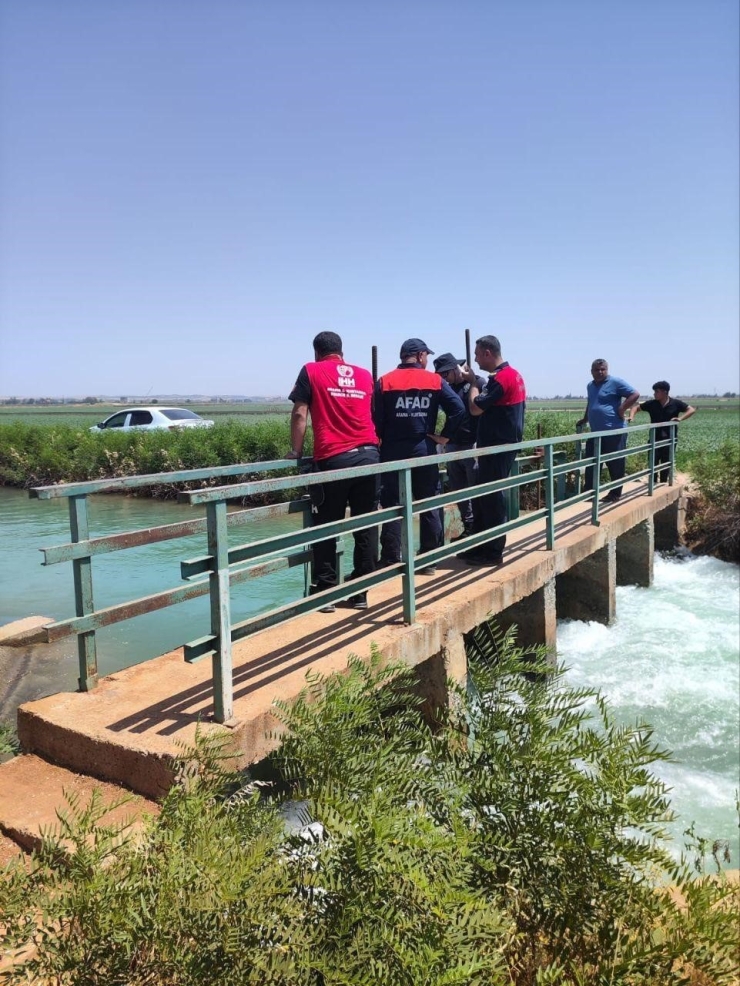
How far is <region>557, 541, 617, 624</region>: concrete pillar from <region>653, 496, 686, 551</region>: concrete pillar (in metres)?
4.11

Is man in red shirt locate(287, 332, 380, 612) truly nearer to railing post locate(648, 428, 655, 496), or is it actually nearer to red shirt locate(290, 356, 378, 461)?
red shirt locate(290, 356, 378, 461)

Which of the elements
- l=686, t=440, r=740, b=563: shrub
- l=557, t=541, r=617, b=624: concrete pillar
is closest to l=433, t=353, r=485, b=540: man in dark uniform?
l=557, t=541, r=617, b=624: concrete pillar

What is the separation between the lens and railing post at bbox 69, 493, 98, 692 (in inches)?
145

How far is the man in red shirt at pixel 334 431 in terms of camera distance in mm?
4828

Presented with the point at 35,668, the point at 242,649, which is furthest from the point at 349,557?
the point at 242,649

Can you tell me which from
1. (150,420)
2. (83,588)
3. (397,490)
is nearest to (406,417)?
(397,490)

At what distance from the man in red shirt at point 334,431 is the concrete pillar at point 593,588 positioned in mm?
4892

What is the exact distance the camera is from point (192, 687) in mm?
3949

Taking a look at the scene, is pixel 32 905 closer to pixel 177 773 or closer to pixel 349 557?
pixel 177 773

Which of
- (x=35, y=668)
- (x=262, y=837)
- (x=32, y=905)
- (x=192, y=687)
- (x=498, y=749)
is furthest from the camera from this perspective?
(x=35, y=668)

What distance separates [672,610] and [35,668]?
7.87 meters

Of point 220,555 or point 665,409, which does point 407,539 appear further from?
point 665,409

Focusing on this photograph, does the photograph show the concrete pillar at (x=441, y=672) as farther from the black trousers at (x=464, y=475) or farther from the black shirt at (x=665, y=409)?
the black shirt at (x=665, y=409)

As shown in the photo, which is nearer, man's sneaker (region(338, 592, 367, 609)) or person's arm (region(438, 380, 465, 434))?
man's sneaker (region(338, 592, 367, 609))
